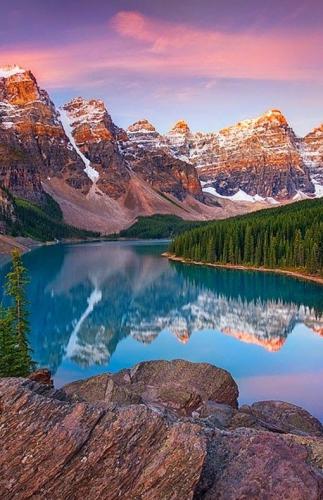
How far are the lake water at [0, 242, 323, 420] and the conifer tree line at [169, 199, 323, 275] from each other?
8.93 metres

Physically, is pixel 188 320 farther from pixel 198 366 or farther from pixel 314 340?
pixel 198 366

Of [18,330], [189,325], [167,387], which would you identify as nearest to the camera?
[167,387]

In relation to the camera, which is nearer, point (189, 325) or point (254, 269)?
point (189, 325)

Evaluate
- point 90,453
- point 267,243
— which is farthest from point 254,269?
point 90,453

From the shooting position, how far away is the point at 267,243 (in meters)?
149

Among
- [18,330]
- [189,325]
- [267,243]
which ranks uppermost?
[267,243]

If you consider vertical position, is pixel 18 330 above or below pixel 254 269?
above

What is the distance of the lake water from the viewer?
5422 centimetres

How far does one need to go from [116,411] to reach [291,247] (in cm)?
13136

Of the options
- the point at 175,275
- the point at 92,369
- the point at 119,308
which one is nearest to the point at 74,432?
the point at 92,369

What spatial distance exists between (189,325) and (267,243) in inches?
2938

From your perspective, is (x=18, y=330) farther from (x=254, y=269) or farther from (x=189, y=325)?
(x=254, y=269)

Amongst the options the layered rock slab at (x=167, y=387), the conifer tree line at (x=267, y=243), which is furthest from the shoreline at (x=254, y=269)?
the layered rock slab at (x=167, y=387)

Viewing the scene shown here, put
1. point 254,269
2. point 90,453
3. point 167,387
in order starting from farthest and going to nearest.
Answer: point 254,269 < point 167,387 < point 90,453
